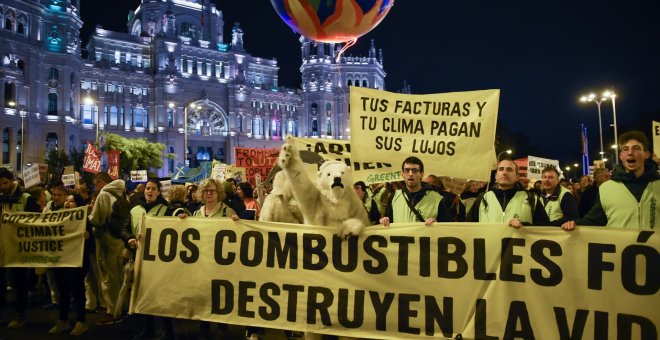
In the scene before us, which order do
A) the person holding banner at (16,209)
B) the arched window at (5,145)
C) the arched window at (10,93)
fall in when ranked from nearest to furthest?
the person holding banner at (16,209)
the arched window at (5,145)
the arched window at (10,93)

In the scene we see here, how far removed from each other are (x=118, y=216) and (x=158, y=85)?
6364cm

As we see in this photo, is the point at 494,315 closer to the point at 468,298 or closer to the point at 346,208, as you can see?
the point at 468,298

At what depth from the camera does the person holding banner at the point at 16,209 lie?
7.18 meters

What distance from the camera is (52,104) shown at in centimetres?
5472

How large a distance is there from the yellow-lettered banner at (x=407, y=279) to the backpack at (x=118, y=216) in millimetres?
1378

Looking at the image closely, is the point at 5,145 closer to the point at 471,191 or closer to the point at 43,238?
the point at 43,238

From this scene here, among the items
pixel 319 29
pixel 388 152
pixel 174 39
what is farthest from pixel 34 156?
pixel 388 152

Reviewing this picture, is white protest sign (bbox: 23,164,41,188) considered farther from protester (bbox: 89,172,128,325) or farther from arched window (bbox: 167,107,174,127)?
arched window (bbox: 167,107,174,127)

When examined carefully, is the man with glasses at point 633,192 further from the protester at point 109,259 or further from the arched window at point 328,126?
the arched window at point 328,126

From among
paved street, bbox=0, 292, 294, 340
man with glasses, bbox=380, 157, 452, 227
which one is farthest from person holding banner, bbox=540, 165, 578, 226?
paved street, bbox=0, 292, 294, 340

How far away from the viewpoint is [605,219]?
451 centimetres

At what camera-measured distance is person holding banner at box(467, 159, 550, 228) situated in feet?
16.0

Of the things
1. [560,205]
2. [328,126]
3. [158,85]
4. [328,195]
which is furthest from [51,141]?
[560,205]

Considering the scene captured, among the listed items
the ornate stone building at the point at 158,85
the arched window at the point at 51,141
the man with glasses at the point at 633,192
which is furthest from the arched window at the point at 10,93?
the man with glasses at the point at 633,192
